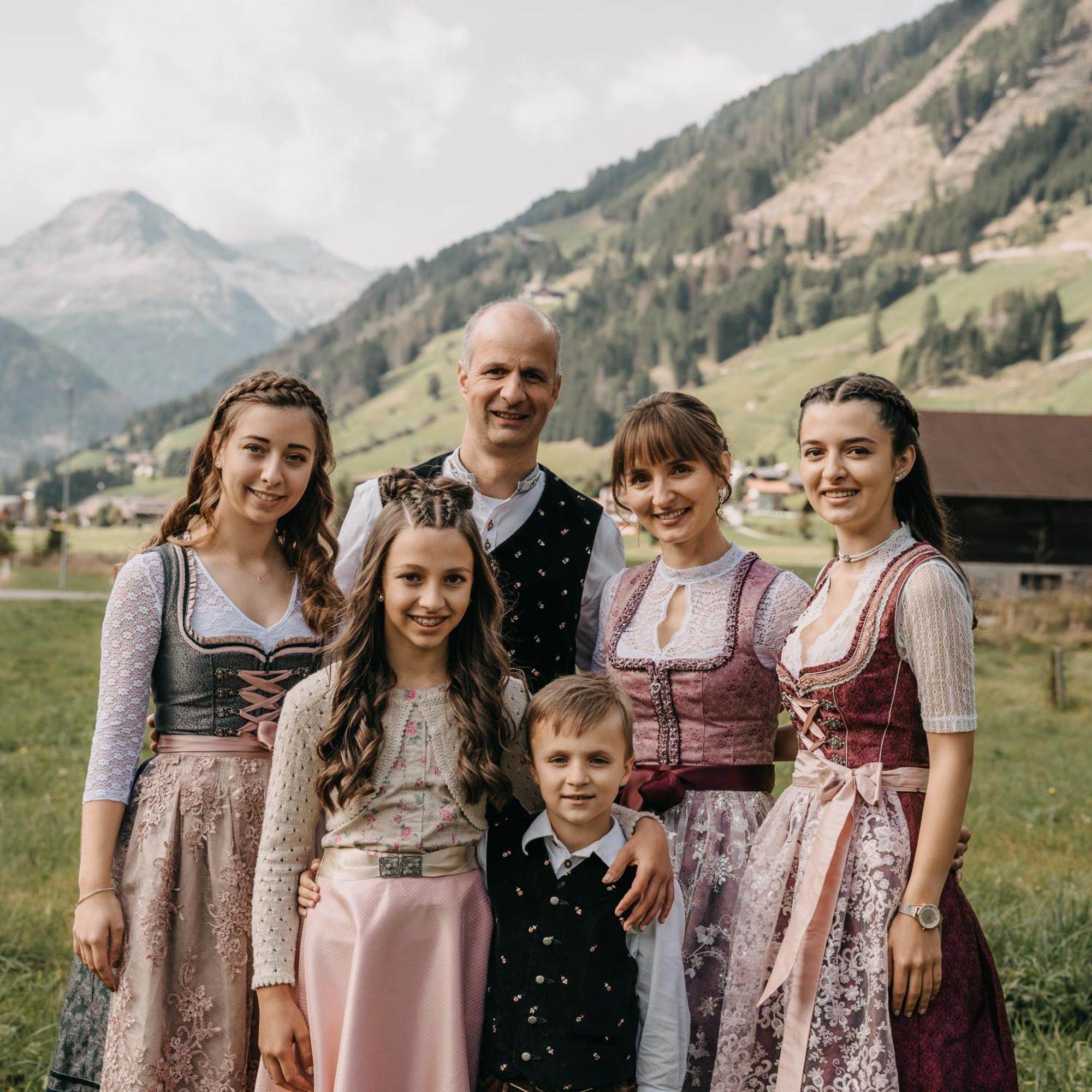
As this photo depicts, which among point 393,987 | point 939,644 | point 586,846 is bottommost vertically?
point 393,987

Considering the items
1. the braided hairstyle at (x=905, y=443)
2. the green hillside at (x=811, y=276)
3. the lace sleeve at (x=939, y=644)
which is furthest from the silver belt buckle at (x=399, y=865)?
the green hillside at (x=811, y=276)

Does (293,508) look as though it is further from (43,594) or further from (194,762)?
(43,594)

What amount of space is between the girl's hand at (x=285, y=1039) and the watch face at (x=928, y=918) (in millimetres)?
1348

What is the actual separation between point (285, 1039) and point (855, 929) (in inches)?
50.0

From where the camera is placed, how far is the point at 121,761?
8.94 feet

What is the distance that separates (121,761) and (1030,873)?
605 cm

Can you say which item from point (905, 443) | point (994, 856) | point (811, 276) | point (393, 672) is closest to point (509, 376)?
point (393, 672)

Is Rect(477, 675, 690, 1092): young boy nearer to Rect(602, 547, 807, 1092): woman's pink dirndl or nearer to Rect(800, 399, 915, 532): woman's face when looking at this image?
Rect(602, 547, 807, 1092): woman's pink dirndl

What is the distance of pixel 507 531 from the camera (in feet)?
10.9

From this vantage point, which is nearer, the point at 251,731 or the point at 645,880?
the point at 645,880

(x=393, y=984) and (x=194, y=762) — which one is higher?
(x=194, y=762)

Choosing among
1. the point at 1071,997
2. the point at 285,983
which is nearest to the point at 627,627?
the point at 285,983

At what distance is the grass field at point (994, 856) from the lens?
14.2ft

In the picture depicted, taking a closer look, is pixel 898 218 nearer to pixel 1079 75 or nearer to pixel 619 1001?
pixel 1079 75
